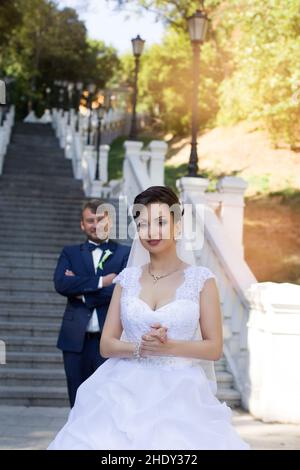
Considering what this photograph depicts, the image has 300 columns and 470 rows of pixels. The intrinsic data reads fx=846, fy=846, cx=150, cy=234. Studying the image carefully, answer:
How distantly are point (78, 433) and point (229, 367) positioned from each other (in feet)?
21.2

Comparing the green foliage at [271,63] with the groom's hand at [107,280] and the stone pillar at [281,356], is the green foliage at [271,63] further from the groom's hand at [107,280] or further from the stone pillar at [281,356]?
the groom's hand at [107,280]

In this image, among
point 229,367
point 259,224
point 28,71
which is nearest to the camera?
point 229,367

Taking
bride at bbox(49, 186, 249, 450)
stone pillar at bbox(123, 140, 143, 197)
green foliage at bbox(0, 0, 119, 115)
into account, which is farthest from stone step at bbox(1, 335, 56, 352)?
green foliage at bbox(0, 0, 119, 115)

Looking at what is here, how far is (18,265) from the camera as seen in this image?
14.5 meters

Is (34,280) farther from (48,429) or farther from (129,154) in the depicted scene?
(48,429)

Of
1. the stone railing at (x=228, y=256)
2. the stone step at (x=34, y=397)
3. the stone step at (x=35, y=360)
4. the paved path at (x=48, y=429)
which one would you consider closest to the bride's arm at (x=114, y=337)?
the paved path at (x=48, y=429)

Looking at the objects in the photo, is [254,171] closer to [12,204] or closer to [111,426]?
[12,204]

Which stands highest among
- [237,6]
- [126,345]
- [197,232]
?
[237,6]

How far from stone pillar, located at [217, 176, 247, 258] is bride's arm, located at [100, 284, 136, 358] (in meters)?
8.71

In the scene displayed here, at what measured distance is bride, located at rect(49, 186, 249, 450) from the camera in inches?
147

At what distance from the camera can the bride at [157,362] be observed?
3732 millimetres

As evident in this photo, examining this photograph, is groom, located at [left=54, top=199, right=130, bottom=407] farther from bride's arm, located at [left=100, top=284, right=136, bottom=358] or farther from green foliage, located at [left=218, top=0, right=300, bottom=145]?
green foliage, located at [left=218, top=0, right=300, bottom=145]

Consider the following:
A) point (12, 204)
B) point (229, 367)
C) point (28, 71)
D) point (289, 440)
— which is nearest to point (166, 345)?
point (289, 440)

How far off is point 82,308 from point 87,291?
18 cm
